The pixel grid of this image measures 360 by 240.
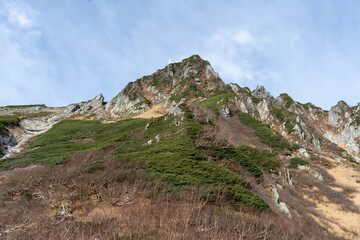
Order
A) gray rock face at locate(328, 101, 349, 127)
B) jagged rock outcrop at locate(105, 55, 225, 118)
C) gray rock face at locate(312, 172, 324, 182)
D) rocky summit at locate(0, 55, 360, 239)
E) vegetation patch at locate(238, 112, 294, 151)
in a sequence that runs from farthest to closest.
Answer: gray rock face at locate(328, 101, 349, 127) → jagged rock outcrop at locate(105, 55, 225, 118) → vegetation patch at locate(238, 112, 294, 151) → gray rock face at locate(312, 172, 324, 182) → rocky summit at locate(0, 55, 360, 239)

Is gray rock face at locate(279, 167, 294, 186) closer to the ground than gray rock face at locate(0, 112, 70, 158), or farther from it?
closer to the ground

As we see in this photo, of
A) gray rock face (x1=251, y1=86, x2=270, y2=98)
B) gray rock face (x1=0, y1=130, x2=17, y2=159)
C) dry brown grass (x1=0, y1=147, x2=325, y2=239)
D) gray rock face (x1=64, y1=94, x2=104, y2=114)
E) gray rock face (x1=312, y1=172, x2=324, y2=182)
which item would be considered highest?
gray rock face (x1=251, y1=86, x2=270, y2=98)

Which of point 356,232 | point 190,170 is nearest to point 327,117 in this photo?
point 356,232

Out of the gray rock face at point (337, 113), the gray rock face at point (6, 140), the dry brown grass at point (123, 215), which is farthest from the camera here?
the gray rock face at point (337, 113)

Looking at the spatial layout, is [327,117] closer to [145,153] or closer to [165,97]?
[165,97]

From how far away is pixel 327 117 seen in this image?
89000mm

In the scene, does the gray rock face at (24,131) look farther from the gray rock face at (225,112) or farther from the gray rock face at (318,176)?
the gray rock face at (318,176)

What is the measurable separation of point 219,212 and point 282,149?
29.4m

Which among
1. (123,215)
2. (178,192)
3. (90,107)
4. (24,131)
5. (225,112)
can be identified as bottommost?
(123,215)

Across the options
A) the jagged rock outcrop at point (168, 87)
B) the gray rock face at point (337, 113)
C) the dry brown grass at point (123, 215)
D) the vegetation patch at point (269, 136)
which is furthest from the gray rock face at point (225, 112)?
the gray rock face at point (337, 113)

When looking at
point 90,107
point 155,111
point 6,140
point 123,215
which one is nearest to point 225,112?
point 155,111

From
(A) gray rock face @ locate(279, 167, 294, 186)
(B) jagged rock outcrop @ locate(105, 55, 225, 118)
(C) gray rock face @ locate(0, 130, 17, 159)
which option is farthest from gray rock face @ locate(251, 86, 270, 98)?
(C) gray rock face @ locate(0, 130, 17, 159)

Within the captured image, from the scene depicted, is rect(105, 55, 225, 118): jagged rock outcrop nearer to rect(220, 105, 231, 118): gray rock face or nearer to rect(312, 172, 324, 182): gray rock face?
rect(220, 105, 231, 118): gray rock face

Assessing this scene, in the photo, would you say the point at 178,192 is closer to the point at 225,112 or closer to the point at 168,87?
the point at 225,112
